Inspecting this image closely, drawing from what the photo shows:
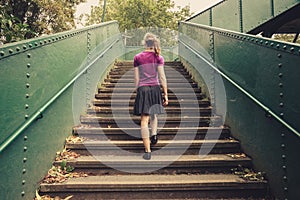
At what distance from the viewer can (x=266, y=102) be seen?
320cm

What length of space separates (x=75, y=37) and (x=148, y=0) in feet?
76.0

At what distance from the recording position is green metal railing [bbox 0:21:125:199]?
2.53 metres

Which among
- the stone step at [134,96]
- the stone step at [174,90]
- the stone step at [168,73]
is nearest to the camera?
the stone step at [134,96]

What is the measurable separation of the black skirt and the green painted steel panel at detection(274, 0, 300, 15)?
4.21 m

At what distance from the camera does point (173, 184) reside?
3.13m

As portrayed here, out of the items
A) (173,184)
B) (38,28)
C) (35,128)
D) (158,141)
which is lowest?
(173,184)

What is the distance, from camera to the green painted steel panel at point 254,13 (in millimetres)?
6637

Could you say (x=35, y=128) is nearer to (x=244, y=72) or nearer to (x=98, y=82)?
(x=244, y=72)

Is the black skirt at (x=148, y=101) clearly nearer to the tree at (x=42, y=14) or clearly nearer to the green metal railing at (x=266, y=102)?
the green metal railing at (x=266, y=102)

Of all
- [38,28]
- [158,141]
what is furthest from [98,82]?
[38,28]

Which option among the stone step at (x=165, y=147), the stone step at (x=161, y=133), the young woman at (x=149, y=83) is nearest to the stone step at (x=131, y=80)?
the stone step at (x=161, y=133)

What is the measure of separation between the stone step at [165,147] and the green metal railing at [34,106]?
0.34 m

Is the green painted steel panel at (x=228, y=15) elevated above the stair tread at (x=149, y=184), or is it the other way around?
the green painted steel panel at (x=228, y=15)

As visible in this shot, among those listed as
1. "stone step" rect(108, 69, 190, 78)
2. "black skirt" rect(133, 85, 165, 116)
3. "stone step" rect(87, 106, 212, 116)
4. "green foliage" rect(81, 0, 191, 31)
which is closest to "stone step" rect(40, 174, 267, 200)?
"black skirt" rect(133, 85, 165, 116)
